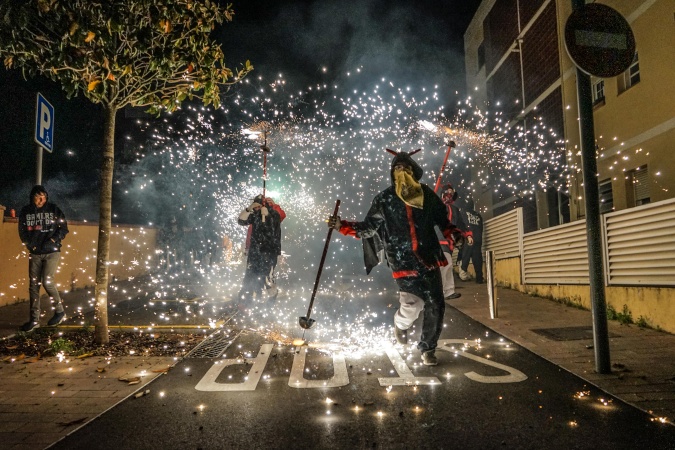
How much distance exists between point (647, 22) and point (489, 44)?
11.1m

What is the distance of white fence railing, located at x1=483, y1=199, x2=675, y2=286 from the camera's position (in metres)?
5.80

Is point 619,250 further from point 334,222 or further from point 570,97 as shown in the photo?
point 570,97

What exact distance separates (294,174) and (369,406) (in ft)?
71.0

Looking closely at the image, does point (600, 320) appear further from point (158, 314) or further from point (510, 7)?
point (510, 7)

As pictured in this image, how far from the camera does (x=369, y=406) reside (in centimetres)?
336

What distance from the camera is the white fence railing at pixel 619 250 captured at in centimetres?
580

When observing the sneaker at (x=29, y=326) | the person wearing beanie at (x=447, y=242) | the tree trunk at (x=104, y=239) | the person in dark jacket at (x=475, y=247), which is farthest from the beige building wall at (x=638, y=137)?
the sneaker at (x=29, y=326)

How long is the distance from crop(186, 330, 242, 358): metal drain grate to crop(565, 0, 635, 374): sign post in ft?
13.0

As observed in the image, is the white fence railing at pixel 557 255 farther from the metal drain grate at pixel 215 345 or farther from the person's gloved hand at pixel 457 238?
the metal drain grate at pixel 215 345

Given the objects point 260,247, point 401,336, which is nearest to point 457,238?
point 401,336

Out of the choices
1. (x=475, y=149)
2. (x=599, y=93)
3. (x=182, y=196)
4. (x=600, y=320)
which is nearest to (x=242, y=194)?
(x=182, y=196)

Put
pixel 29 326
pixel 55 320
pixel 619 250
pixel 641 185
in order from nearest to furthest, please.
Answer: pixel 29 326
pixel 55 320
pixel 619 250
pixel 641 185

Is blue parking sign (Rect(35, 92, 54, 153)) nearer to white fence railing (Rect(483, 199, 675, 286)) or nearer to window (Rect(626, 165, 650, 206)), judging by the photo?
white fence railing (Rect(483, 199, 675, 286))

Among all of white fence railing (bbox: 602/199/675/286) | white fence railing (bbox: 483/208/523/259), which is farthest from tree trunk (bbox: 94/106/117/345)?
white fence railing (bbox: 483/208/523/259)
